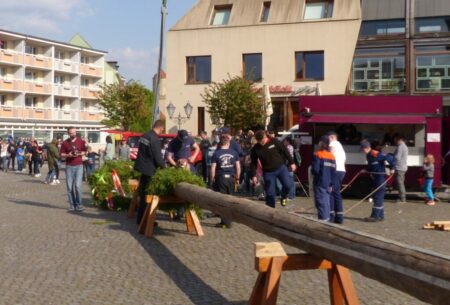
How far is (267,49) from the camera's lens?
36625 millimetres

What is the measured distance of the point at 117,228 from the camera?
11117 millimetres

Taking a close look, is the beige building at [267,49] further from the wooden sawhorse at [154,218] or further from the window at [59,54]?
the window at [59,54]

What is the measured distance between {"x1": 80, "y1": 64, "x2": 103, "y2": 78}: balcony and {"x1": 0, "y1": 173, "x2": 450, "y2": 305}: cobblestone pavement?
6276 centimetres

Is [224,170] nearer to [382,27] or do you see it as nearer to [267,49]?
[267,49]

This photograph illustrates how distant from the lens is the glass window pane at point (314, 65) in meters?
35.8

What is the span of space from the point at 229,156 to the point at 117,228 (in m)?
2.33

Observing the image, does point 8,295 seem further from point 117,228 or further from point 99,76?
point 99,76

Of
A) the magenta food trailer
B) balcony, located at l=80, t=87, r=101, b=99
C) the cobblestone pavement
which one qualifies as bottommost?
the cobblestone pavement

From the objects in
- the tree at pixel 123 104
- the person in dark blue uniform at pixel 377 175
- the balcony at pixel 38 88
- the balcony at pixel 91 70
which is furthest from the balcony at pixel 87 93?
the person in dark blue uniform at pixel 377 175

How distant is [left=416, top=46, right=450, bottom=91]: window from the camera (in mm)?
35884

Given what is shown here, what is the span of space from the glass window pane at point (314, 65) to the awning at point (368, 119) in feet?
62.3

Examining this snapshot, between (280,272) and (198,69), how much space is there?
110 ft

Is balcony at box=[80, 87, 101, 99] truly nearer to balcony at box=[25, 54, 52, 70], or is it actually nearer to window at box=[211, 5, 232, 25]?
balcony at box=[25, 54, 52, 70]

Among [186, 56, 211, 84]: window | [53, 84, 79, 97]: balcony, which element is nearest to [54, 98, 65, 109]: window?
[53, 84, 79, 97]: balcony
